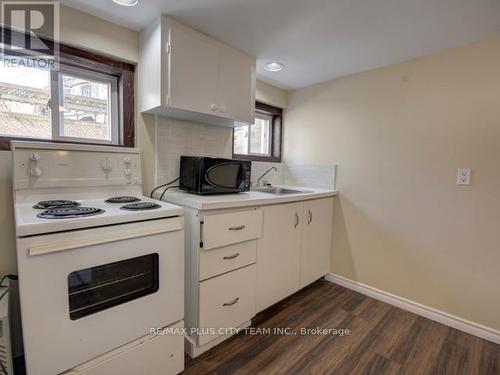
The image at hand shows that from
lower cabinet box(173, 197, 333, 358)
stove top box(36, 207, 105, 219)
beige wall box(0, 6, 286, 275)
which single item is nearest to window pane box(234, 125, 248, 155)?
beige wall box(0, 6, 286, 275)

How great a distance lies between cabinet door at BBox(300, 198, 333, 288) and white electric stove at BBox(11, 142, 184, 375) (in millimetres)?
1186

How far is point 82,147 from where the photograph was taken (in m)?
1.46

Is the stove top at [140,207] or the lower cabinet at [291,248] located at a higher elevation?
the stove top at [140,207]

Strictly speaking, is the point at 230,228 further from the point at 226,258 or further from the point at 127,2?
the point at 127,2

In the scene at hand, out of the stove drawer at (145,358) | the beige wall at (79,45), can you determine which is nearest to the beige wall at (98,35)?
the beige wall at (79,45)

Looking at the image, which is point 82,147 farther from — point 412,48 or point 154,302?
point 412,48

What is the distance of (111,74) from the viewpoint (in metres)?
1.69

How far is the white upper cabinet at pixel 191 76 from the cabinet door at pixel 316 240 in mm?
996

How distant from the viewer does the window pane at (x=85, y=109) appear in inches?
61.4

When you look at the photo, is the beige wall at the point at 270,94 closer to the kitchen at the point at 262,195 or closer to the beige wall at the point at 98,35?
the kitchen at the point at 262,195

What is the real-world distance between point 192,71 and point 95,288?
4.34 feet

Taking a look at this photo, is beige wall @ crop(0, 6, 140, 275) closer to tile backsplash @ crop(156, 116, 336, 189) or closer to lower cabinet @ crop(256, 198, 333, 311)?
tile backsplash @ crop(156, 116, 336, 189)

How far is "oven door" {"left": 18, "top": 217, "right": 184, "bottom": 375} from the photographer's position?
2.90 ft

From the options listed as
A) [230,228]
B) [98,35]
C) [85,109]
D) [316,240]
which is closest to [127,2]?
[98,35]
